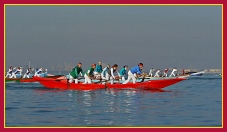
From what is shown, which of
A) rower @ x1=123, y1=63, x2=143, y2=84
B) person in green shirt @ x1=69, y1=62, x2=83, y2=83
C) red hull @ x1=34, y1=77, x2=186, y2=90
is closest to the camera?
rower @ x1=123, y1=63, x2=143, y2=84

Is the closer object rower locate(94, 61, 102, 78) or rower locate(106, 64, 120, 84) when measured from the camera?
rower locate(106, 64, 120, 84)

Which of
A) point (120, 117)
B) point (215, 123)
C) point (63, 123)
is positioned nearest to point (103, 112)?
point (120, 117)

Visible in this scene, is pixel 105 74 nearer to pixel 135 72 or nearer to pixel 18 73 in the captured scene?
pixel 135 72

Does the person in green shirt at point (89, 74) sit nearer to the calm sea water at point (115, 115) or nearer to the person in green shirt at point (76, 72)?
the person in green shirt at point (76, 72)

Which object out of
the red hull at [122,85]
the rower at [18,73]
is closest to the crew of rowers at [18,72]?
the rower at [18,73]

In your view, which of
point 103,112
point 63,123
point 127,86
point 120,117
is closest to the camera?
point 63,123

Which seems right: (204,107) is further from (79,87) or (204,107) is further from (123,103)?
(79,87)

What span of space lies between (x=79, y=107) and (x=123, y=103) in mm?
3004

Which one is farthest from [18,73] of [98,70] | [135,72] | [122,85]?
[135,72]

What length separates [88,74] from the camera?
35906 mm

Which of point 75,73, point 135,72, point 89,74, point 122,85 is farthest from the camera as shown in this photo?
point 89,74

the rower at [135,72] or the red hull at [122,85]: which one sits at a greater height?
the rower at [135,72]

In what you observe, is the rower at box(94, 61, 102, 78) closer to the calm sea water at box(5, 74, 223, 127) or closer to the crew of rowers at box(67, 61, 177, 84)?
the crew of rowers at box(67, 61, 177, 84)

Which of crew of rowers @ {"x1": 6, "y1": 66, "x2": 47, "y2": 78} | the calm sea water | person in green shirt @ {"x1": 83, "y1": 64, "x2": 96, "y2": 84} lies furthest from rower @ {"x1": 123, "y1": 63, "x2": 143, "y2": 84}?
crew of rowers @ {"x1": 6, "y1": 66, "x2": 47, "y2": 78}
